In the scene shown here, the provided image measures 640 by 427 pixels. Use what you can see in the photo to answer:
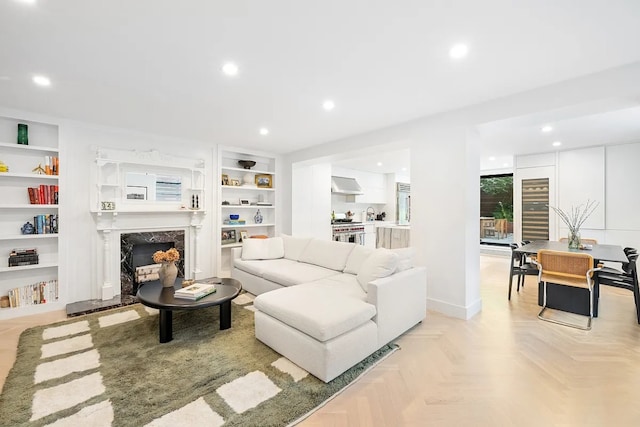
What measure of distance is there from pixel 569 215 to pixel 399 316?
532cm

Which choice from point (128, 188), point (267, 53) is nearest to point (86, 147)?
point (128, 188)

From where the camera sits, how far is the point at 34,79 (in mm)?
2588

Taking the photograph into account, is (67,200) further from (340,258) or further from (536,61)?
(536,61)

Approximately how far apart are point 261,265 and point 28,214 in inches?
120


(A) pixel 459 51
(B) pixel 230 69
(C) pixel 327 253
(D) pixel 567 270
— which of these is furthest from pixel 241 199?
(D) pixel 567 270

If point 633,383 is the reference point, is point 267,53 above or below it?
above

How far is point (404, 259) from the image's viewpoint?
308 centimetres

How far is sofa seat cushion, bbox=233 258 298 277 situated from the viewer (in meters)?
3.96

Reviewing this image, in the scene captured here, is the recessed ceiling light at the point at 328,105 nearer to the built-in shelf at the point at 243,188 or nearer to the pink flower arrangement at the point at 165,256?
the pink flower arrangement at the point at 165,256

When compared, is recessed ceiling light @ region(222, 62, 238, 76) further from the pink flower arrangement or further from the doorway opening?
the doorway opening

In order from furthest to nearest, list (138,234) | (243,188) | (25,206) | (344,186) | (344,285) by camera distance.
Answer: (344,186)
(243,188)
(138,234)
(25,206)
(344,285)

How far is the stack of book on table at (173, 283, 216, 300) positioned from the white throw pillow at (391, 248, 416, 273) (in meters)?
2.02

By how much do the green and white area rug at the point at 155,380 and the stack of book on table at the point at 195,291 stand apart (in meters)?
0.40

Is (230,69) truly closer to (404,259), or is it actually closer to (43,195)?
(404,259)
